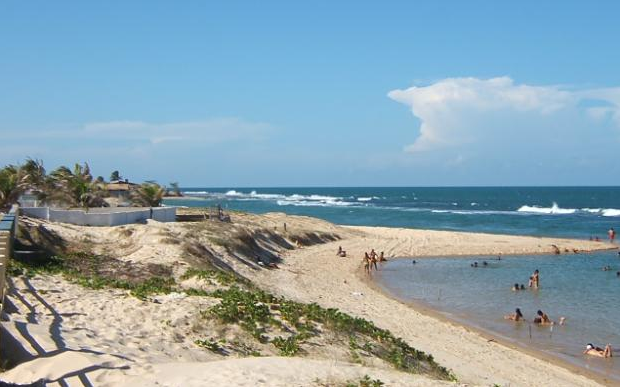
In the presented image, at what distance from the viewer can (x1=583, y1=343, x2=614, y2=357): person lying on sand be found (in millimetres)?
18172

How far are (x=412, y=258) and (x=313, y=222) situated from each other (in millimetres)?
12948

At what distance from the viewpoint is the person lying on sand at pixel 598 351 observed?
59.6 feet

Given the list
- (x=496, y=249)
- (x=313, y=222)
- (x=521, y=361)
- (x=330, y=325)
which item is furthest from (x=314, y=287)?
(x=313, y=222)

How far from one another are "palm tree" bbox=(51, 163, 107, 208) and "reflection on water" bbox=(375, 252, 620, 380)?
48.9ft

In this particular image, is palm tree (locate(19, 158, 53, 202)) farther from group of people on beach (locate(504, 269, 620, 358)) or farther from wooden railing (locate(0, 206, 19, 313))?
group of people on beach (locate(504, 269, 620, 358))

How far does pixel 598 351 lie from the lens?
1831cm

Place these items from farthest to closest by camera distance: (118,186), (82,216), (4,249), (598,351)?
1. (118,186)
2. (82,216)
3. (598,351)
4. (4,249)

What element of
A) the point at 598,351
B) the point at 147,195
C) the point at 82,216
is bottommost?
the point at 598,351

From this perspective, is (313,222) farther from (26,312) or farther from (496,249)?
(26,312)

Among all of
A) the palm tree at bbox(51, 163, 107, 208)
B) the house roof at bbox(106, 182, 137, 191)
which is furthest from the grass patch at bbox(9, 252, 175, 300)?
the house roof at bbox(106, 182, 137, 191)

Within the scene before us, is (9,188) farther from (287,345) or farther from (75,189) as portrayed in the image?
(287,345)

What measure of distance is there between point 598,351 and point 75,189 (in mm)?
23648

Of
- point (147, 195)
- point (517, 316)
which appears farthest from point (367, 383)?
point (147, 195)

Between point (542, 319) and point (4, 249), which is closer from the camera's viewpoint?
point (4, 249)
